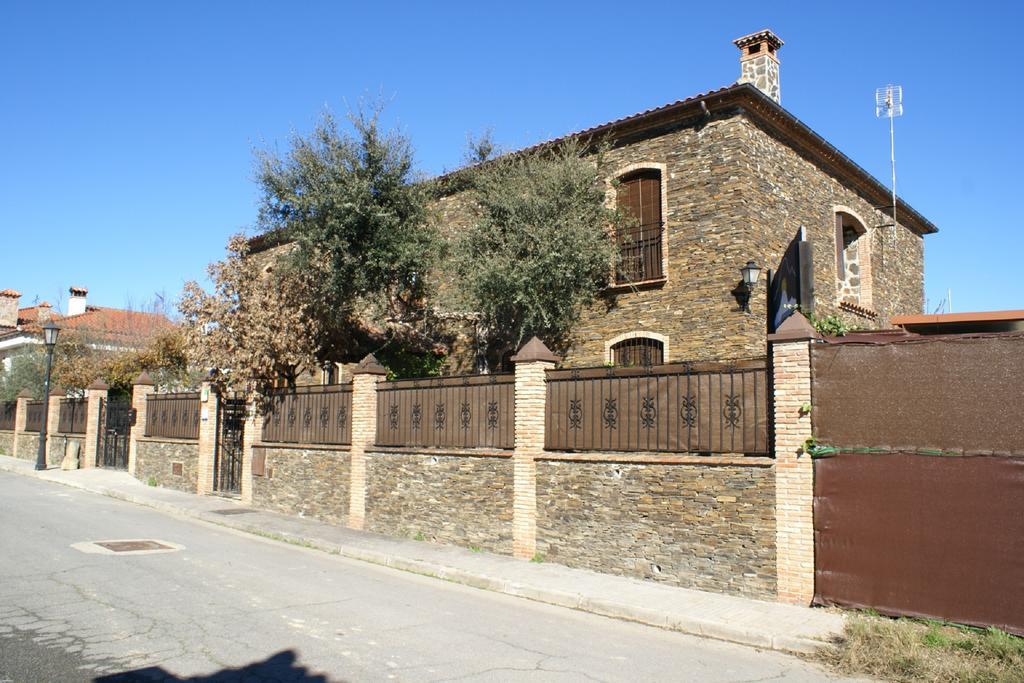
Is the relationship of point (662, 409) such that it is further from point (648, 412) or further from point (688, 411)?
point (688, 411)

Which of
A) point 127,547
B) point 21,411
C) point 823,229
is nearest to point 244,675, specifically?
point 127,547

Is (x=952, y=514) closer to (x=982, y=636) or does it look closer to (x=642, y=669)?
(x=982, y=636)

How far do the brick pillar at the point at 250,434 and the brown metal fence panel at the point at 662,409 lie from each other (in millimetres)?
8545

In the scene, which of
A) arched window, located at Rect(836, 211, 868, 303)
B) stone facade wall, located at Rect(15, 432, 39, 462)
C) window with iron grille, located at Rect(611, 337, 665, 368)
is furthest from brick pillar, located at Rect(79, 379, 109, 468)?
arched window, located at Rect(836, 211, 868, 303)

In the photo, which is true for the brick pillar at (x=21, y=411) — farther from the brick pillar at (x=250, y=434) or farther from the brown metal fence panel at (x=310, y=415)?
the brown metal fence panel at (x=310, y=415)

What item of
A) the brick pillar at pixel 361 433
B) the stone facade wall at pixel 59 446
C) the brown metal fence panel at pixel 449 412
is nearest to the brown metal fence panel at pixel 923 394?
the brown metal fence panel at pixel 449 412

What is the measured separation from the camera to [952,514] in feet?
24.6

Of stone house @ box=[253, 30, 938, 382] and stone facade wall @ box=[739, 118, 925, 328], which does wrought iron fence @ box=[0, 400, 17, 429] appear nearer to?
stone house @ box=[253, 30, 938, 382]

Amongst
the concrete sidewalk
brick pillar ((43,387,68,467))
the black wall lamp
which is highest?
the black wall lamp

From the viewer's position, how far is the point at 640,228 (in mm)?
16000

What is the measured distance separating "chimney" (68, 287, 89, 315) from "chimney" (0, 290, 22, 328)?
5647mm

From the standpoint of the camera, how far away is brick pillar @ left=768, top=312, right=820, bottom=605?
27.5 feet

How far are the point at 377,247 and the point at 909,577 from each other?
40.1 ft

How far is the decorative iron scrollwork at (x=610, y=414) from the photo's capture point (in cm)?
1035
